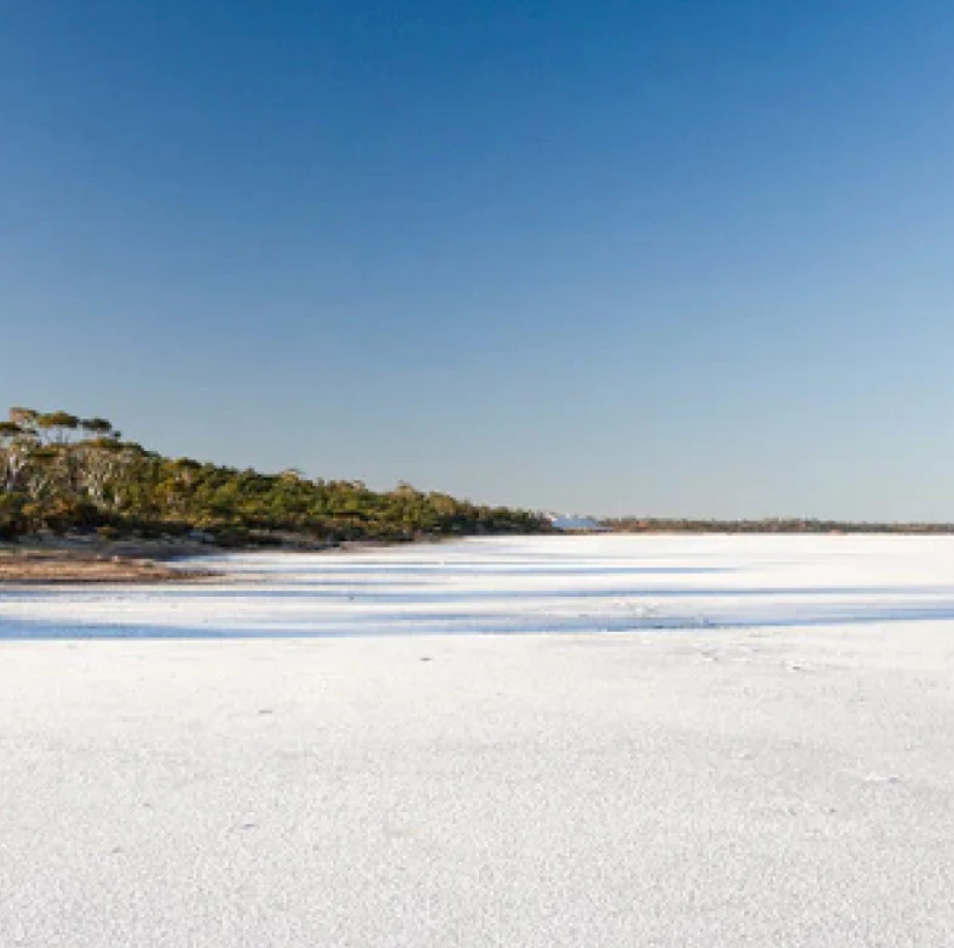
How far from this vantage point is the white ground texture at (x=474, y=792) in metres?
1.83

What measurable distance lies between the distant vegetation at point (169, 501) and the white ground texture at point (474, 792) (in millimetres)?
15664

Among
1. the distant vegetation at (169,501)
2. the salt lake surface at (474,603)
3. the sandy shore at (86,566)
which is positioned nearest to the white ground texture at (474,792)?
the salt lake surface at (474,603)

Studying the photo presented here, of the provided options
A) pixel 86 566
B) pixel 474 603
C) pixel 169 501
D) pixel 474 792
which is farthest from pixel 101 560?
pixel 169 501

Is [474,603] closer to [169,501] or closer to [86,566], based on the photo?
[86,566]

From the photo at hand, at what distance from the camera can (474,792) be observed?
2.67 metres

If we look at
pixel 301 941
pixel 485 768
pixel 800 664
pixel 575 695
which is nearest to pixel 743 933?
pixel 301 941

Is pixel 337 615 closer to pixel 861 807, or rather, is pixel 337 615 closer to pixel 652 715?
pixel 652 715

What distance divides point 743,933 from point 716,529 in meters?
61.4

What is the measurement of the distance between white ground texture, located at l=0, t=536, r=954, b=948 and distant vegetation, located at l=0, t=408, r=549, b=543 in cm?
1566

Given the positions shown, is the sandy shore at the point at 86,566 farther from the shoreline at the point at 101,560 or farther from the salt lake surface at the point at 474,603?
the salt lake surface at the point at 474,603

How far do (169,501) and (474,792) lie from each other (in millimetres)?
36235

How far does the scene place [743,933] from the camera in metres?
1.77

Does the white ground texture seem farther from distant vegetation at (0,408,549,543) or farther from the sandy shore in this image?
distant vegetation at (0,408,549,543)

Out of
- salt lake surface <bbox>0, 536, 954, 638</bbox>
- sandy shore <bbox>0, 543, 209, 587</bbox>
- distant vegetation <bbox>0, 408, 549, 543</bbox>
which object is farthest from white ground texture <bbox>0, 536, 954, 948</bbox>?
distant vegetation <bbox>0, 408, 549, 543</bbox>
